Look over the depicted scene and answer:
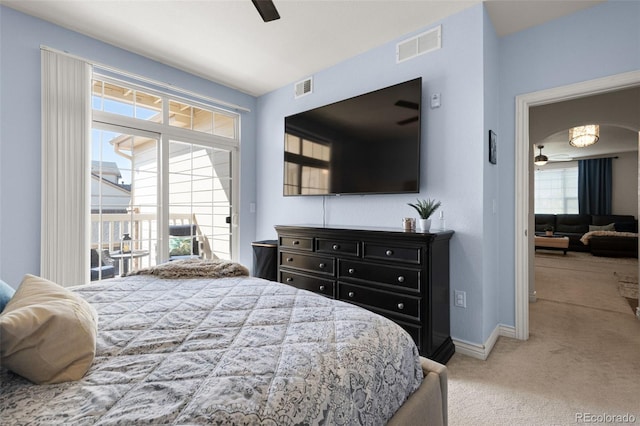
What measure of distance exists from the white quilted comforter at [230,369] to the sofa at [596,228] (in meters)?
→ 8.38

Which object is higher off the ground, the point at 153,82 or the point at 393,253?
the point at 153,82

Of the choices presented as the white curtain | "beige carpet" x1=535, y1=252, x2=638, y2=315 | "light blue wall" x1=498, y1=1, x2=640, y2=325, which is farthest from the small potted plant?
the white curtain

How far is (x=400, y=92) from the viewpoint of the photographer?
2.60m

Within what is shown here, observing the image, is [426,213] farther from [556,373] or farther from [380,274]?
[556,373]

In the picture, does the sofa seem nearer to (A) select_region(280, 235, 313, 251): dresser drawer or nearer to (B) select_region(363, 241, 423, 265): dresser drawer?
(B) select_region(363, 241, 423, 265): dresser drawer

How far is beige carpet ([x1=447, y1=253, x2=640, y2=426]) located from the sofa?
15.5 feet

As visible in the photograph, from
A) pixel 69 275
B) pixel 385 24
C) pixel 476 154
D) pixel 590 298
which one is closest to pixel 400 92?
pixel 385 24

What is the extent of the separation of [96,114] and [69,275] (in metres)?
1.53

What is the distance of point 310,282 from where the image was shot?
110 inches

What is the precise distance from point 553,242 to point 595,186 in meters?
3.20

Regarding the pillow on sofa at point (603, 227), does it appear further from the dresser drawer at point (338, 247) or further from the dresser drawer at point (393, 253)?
the dresser drawer at point (338, 247)

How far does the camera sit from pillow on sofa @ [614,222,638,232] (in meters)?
7.20

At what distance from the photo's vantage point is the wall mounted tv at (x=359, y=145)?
2.57 meters

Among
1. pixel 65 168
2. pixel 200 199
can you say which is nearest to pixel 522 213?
pixel 200 199
